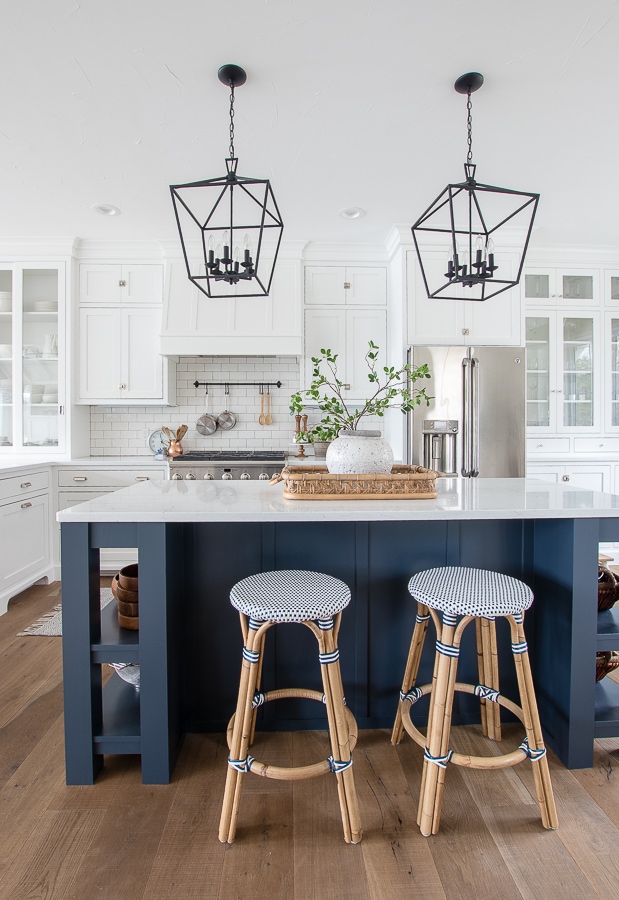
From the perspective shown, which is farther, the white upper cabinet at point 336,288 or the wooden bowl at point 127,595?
the white upper cabinet at point 336,288

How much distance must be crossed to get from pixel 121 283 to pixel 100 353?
23.1 inches

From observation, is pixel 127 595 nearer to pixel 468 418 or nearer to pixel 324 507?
pixel 324 507

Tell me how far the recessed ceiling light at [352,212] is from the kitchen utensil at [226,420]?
72.8 inches

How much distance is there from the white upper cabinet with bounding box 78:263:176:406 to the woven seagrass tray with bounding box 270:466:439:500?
2.73 metres

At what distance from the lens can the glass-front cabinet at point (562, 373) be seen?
13.7ft

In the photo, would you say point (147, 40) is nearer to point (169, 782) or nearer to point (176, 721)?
point (176, 721)

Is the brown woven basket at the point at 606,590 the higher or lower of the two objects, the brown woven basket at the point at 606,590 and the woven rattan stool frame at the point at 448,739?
the higher

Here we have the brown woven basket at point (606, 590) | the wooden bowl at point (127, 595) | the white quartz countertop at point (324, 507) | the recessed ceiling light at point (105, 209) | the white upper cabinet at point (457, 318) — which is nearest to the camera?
the white quartz countertop at point (324, 507)

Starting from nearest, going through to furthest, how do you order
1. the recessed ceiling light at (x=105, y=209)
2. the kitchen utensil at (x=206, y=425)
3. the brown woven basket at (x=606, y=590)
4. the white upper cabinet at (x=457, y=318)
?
the brown woven basket at (x=606, y=590) → the recessed ceiling light at (x=105, y=209) → the white upper cabinet at (x=457, y=318) → the kitchen utensil at (x=206, y=425)

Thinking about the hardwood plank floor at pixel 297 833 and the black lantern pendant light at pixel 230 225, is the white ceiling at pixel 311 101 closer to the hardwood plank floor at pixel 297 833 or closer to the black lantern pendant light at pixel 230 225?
the black lantern pendant light at pixel 230 225

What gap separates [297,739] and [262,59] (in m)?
2.63

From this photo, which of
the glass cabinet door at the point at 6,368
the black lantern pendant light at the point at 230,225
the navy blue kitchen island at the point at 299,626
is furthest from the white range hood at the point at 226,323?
the navy blue kitchen island at the point at 299,626

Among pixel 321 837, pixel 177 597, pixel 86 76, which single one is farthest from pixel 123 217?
pixel 321 837

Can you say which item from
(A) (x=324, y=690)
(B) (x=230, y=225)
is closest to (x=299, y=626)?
(A) (x=324, y=690)
